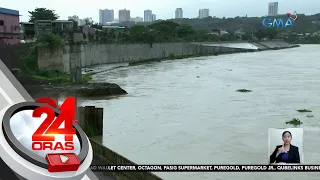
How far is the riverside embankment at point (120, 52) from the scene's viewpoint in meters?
24.1

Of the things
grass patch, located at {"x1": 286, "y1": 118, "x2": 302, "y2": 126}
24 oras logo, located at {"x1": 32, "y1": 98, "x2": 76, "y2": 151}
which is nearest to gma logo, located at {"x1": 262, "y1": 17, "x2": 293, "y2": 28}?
24 oras logo, located at {"x1": 32, "y1": 98, "x2": 76, "y2": 151}

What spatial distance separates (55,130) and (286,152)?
A: 280cm

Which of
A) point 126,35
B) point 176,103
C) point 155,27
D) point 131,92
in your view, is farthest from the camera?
point 155,27

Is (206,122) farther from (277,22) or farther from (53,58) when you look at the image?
(53,58)

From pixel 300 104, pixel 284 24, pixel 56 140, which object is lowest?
pixel 300 104

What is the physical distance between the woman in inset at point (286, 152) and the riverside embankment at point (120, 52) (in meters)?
19.4

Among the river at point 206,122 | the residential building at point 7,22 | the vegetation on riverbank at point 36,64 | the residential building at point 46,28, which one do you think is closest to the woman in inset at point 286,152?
the river at point 206,122

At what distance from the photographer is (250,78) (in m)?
30.0

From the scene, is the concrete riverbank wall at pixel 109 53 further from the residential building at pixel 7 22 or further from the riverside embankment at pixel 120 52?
the residential building at pixel 7 22

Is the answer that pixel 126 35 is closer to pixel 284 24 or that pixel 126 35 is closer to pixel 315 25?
pixel 315 25

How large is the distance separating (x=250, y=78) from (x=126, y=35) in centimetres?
1979

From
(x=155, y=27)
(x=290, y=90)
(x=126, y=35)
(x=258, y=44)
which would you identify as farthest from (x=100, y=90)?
(x=258, y=44)

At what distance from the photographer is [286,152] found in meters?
4.67

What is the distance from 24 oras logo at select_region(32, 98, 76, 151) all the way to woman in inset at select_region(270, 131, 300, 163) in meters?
2.52
